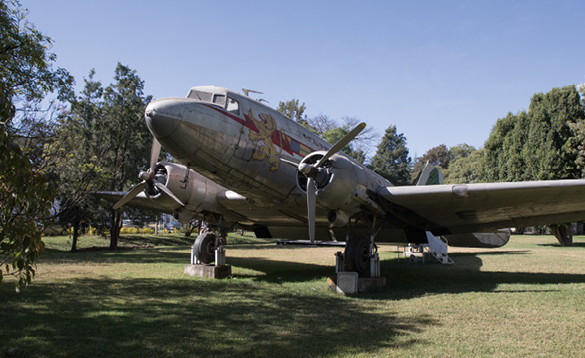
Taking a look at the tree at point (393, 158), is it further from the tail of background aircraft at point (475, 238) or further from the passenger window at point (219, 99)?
the passenger window at point (219, 99)

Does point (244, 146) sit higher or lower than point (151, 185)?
higher

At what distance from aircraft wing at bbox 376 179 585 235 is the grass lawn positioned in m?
1.81

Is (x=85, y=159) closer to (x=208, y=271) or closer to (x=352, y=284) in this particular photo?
(x=208, y=271)

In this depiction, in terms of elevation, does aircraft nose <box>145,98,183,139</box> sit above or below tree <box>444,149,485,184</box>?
below

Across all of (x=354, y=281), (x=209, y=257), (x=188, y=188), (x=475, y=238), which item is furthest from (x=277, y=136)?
(x=475, y=238)

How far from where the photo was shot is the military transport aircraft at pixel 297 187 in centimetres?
951

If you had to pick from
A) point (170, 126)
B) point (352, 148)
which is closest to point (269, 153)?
point (170, 126)

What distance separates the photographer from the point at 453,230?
13.4m

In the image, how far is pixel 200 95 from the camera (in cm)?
1009

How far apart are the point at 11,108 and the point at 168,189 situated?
9525mm

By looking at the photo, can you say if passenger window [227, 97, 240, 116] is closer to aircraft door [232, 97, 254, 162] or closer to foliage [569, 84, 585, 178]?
aircraft door [232, 97, 254, 162]

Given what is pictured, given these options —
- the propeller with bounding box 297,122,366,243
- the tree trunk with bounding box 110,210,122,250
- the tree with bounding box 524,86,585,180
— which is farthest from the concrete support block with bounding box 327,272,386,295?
the tree with bounding box 524,86,585,180

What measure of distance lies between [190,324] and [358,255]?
19.0ft

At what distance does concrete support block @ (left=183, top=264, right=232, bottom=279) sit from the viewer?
12752mm
